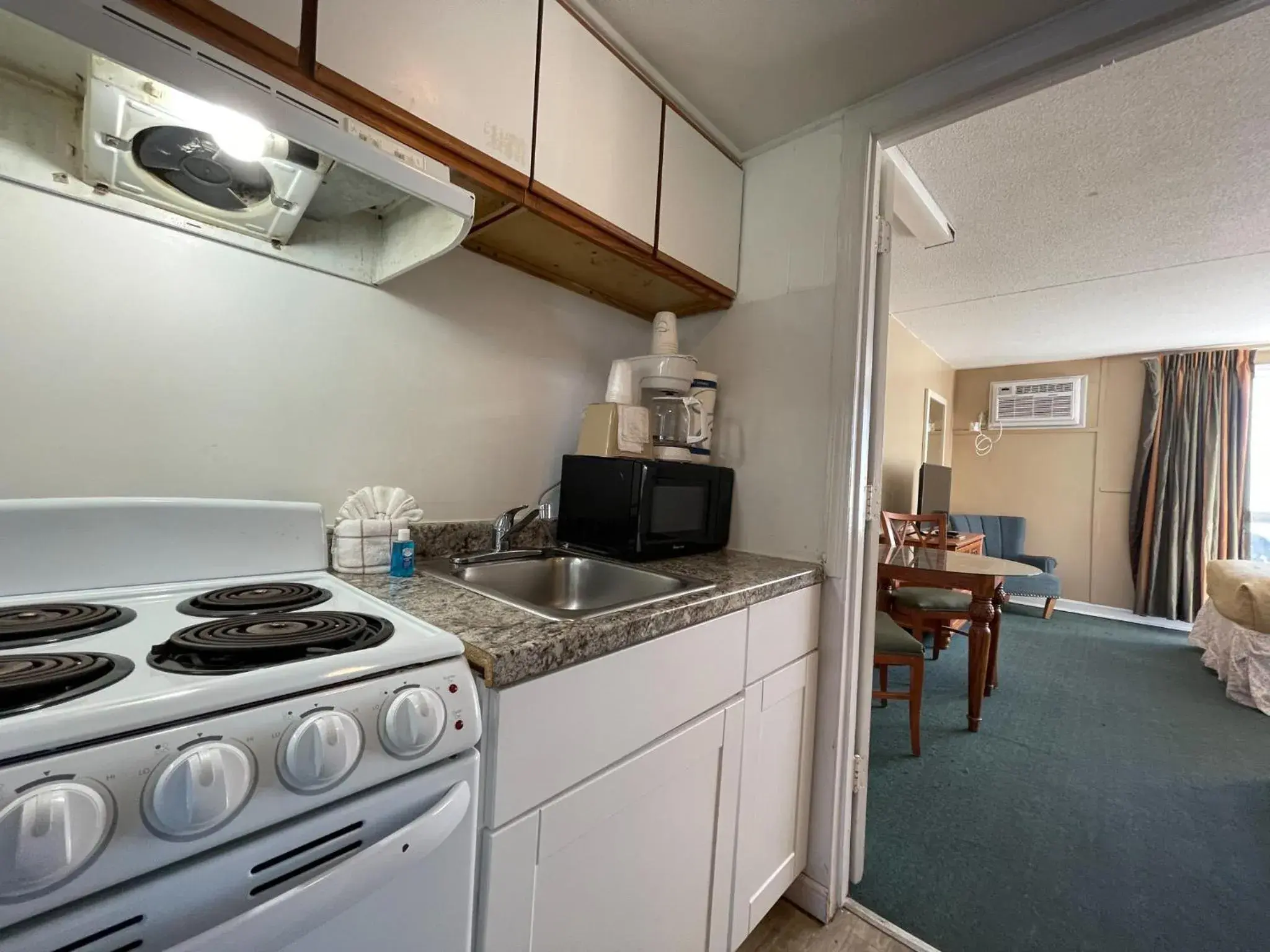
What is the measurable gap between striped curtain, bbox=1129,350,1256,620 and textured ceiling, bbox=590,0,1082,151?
499 centimetres

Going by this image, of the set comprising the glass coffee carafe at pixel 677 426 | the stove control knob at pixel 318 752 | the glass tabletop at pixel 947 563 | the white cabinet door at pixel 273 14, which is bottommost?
the glass tabletop at pixel 947 563

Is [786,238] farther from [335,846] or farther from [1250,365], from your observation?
[1250,365]

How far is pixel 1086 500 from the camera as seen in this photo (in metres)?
4.84

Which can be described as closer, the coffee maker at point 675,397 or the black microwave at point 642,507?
the black microwave at point 642,507

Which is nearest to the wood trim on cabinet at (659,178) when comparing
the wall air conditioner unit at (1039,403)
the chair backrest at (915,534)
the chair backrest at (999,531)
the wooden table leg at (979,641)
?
the wooden table leg at (979,641)

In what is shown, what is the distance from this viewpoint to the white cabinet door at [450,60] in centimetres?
85

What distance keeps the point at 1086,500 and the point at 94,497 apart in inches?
257

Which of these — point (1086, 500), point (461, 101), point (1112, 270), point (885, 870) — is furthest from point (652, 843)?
point (1086, 500)

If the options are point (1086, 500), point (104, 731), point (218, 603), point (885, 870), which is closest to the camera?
point (104, 731)

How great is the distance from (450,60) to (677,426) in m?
1.05

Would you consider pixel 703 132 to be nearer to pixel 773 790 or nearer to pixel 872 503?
pixel 872 503

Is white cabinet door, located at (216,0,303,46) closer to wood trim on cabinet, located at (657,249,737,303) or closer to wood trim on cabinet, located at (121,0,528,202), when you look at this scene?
wood trim on cabinet, located at (121,0,528,202)

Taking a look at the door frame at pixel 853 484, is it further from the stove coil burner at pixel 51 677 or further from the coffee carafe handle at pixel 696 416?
the stove coil burner at pixel 51 677

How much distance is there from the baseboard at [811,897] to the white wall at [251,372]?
1.33 m
